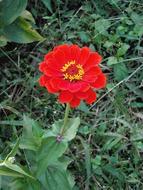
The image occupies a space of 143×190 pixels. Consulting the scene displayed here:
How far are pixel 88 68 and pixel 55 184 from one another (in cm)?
37

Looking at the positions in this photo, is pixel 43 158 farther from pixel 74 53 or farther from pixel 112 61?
pixel 112 61

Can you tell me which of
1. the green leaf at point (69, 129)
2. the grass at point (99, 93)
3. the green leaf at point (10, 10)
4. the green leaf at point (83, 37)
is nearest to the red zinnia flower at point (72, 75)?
the green leaf at point (69, 129)

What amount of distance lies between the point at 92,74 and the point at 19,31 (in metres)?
0.72

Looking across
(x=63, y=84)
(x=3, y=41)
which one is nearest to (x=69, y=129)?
(x=63, y=84)

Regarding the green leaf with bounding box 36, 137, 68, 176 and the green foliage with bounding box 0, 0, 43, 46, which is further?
the green foliage with bounding box 0, 0, 43, 46

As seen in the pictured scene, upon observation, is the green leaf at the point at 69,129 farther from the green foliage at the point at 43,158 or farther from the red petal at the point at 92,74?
the red petal at the point at 92,74

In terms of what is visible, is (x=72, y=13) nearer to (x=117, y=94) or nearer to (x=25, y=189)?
(x=117, y=94)

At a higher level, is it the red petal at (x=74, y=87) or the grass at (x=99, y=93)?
the red petal at (x=74, y=87)

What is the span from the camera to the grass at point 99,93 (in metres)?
1.71

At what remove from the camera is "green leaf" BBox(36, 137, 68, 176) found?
1.37 meters

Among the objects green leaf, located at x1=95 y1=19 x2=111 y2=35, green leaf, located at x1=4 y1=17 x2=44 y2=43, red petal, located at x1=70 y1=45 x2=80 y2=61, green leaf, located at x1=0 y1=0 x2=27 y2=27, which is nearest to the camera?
red petal, located at x1=70 y1=45 x2=80 y2=61

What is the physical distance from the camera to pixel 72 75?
131 centimetres

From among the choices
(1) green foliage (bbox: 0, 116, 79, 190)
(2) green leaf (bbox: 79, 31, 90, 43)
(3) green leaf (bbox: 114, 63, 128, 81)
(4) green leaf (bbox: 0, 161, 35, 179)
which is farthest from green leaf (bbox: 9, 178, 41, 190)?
(2) green leaf (bbox: 79, 31, 90, 43)

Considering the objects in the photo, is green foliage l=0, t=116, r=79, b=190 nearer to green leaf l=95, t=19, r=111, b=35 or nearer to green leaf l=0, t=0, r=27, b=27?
green leaf l=0, t=0, r=27, b=27
